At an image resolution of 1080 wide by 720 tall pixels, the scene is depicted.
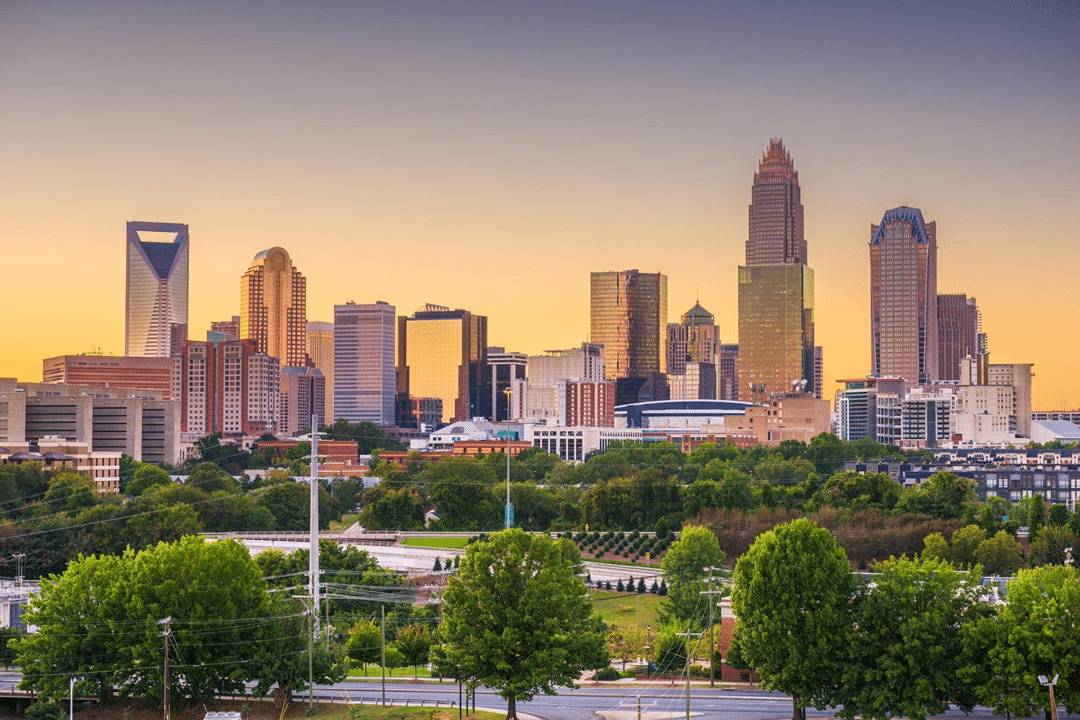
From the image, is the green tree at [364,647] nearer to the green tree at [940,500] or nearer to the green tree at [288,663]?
the green tree at [288,663]

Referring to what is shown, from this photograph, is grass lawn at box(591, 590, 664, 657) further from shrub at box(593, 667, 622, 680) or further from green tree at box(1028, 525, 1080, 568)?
green tree at box(1028, 525, 1080, 568)

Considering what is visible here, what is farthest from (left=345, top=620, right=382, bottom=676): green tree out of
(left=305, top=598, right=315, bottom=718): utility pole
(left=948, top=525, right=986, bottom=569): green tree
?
A: (left=948, top=525, right=986, bottom=569): green tree

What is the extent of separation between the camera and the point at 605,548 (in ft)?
368

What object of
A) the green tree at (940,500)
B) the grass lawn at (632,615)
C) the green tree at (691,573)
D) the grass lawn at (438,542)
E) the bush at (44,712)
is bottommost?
the bush at (44,712)

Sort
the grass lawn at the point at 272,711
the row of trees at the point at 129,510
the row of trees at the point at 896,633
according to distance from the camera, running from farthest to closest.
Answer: the row of trees at the point at 129,510, the grass lawn at the point at 272,711, the row of trees at the point at 896,633

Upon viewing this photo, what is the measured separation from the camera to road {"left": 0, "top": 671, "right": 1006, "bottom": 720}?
184ft

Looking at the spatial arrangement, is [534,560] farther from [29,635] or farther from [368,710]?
[29,635]

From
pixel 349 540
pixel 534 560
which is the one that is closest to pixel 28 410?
pixel 349 540

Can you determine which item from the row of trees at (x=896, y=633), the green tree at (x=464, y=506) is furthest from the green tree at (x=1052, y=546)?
the green tree at (x=464, y=506)

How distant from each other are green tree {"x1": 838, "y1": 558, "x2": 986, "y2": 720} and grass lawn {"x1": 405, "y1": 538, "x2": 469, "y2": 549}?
206 ft

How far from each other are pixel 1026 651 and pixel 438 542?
71.1 meters

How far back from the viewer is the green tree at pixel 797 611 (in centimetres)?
5428

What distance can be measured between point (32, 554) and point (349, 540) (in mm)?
29100

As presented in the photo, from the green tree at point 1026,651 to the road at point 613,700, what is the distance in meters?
4.57
